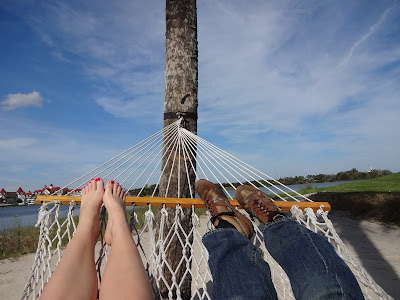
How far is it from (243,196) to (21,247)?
3233 millimetres

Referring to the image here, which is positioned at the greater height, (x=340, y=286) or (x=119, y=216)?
(x=119, y=216)

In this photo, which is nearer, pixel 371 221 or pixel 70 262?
pixel 70 262

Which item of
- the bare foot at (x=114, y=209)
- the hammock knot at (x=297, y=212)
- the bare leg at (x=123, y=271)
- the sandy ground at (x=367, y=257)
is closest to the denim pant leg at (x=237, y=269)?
the bare leg at (x=123, y=271)

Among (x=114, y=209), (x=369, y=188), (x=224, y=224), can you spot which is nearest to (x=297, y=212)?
(x=224, y=224)

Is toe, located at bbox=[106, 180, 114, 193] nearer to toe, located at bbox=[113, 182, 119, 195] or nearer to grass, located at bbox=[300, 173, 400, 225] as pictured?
toe, located at bbox=[113, 182, 119, 195]

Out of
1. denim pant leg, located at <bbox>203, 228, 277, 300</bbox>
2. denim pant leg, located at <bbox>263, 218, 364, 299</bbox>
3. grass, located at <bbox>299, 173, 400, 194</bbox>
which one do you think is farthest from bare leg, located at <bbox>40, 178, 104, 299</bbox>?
grass, located at <bbox>299, 173, 400, 194</bbox>

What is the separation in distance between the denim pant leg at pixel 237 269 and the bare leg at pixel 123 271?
0.20m

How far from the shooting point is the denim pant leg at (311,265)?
2.37ft

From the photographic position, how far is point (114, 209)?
1.17 m

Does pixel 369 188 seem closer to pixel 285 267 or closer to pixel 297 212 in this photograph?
pixel 297 212

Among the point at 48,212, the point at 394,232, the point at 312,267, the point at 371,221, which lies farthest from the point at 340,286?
the point at 371,221

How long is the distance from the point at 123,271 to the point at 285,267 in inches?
18.1

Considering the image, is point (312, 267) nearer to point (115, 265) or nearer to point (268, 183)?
point (115, 265)

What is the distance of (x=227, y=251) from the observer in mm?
899
